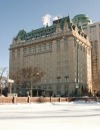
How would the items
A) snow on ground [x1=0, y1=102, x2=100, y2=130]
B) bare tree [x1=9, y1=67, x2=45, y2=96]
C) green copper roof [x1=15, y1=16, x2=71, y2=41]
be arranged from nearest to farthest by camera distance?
snow on ground [x1=0, y1=102, x2=100, y2=130], bare tree [x1=9, y1=67, x2=45, y2=96], green copper roof [x1=15, y1=16, x2=71, y2=41]

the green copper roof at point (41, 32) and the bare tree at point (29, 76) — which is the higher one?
the green copper roof at point (41, 32)

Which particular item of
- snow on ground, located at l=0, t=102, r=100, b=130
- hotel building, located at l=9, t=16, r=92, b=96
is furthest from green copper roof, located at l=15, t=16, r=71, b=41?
snow on ground, located at l=0, t=102, r=100, b=130

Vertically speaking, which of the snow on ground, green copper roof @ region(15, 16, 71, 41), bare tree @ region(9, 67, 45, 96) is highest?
green copper roof @ region(15, 16, 71, 41)

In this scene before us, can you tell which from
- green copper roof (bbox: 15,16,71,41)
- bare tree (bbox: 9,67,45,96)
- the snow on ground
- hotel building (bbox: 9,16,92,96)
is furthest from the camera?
green copper roof (bbox: 15,16,71,41)

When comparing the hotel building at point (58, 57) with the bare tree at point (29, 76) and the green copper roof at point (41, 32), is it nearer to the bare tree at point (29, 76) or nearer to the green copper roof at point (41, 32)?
the green copper roof at point (41, 32)

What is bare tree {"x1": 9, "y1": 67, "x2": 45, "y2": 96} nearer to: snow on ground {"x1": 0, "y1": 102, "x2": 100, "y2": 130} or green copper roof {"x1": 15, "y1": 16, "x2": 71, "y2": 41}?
green copper roof {"x1": 15, "y1": 16, "x2": 71, "y2": 41}

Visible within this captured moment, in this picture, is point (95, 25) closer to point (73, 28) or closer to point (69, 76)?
point (73, 28)

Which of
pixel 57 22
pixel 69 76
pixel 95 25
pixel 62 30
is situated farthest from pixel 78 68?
pixel 95 25
